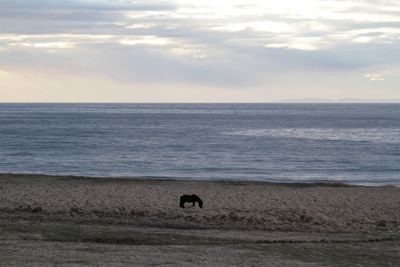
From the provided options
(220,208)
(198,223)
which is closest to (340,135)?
(220,208)

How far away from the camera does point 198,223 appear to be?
1772 centimetres

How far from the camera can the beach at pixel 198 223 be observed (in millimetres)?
13648

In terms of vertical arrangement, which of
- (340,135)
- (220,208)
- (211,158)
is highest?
(220,208)

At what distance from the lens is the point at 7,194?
23391mm

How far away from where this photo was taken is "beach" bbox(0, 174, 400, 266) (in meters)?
13.6

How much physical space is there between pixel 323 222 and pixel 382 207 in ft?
14.8

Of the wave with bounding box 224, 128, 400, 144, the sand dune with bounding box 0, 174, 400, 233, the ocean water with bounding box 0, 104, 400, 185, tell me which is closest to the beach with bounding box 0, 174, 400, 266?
the sand dune with bounding box 0, 174, 400, 233

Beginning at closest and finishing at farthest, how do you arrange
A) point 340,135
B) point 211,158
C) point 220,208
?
1. point 220,208
2. point 211,158
3. point 340,135

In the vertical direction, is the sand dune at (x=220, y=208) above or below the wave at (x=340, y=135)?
above

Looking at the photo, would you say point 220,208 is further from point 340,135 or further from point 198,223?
point 340,135

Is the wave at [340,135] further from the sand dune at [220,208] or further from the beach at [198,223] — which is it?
the beach at [198,223]

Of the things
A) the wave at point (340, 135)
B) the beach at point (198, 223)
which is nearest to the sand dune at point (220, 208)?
the beach at point (198, 223)

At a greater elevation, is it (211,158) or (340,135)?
(211,158)

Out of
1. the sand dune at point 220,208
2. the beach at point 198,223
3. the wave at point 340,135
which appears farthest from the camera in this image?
the wave at point 340,135
